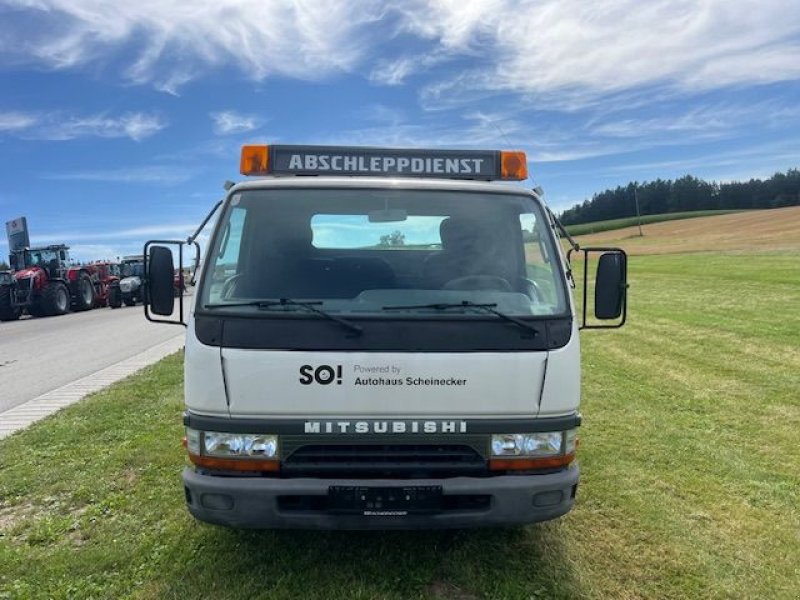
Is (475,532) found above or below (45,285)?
below

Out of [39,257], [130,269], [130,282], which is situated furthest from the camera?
[130,269]

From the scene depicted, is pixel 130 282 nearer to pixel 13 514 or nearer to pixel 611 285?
pixel 13 514

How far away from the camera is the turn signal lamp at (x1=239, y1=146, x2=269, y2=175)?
13.2 feet

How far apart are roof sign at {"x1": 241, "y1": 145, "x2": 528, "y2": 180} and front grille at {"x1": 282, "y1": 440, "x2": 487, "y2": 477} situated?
1653 millimetres

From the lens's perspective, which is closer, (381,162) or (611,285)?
(611,285)

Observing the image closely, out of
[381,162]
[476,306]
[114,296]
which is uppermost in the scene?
[381,162]

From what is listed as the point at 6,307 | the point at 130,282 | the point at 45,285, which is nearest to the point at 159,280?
the point at 6,307

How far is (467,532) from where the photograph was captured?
3924mm

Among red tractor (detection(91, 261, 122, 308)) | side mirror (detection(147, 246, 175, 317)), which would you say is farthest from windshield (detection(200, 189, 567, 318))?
red tractor (detection(91, 261, 122, 308))

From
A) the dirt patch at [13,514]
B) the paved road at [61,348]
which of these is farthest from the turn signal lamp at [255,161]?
the paved road at [61,348]

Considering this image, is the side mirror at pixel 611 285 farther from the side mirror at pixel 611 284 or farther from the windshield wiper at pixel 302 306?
the windshield wiper at pixel 302 306

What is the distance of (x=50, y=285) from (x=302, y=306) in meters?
22.1

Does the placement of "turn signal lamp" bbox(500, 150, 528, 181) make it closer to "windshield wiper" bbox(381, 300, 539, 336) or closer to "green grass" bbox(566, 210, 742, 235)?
"windshield wiper" bbox(381, 300, 539, 336)

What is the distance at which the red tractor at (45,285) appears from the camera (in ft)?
70.7
